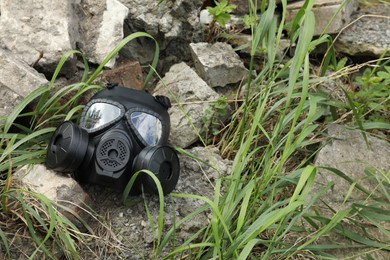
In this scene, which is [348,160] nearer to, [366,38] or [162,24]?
[366,38]

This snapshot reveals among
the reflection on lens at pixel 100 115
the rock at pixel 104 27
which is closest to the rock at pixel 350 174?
the reflection on lens at pixel 100 115

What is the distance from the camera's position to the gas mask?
2.41 metres

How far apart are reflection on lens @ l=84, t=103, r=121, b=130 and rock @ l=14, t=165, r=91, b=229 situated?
0.84 feet

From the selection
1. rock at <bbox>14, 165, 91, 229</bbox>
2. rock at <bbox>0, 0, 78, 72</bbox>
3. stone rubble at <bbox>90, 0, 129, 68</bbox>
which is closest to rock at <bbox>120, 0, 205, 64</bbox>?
stone rubble at <bbox>90, 0, 129, 68</bbox>

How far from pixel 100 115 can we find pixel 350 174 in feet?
3.91

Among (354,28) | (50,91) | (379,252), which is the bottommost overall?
(379,252)

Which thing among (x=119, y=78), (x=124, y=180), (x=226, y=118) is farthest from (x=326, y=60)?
(x=124, y=180)

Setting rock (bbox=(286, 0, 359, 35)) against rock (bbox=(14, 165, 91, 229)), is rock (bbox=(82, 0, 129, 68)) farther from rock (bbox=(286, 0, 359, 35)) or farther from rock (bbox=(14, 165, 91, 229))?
rock (bbox=(286, 0, 359, 35))

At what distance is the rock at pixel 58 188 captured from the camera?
2422mm

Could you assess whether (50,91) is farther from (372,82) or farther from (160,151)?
(372,82)

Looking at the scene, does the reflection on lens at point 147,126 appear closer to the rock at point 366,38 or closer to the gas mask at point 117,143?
the gas mask at point 117,143

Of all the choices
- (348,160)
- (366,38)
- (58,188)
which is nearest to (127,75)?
(58,188)

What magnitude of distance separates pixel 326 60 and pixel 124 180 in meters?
1.25

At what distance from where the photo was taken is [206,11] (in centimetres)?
342
